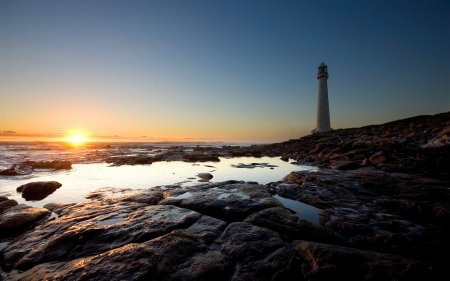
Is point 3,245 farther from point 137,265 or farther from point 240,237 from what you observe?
point 240,237

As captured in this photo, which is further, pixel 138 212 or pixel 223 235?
pixel 138 212

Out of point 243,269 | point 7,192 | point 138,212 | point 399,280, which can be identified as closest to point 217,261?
point 243,269

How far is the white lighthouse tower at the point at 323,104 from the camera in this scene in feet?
159

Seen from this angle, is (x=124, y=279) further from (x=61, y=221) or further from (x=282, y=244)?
(x=61, y=221)

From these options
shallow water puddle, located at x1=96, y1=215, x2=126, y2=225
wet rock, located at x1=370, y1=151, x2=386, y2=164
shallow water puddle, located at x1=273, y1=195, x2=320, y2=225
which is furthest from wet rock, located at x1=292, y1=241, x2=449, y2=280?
wet rock, located at x1=370, y1=151, x2=386, y2=164

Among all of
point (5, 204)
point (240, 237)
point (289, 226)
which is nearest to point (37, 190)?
point (5, 204)

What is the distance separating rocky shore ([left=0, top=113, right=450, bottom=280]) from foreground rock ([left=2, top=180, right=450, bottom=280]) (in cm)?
2

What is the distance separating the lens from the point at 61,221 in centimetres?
479

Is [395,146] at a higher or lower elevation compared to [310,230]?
higher

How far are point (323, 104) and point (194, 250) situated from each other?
178ft

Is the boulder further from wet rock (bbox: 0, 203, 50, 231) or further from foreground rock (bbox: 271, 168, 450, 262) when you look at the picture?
foreground rock (bbox: 271, 168, 450, 262)

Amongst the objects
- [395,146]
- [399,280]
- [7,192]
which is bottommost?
[7,192]

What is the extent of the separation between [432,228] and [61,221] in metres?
8.78

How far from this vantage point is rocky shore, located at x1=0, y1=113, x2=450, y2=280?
9.30 ft
